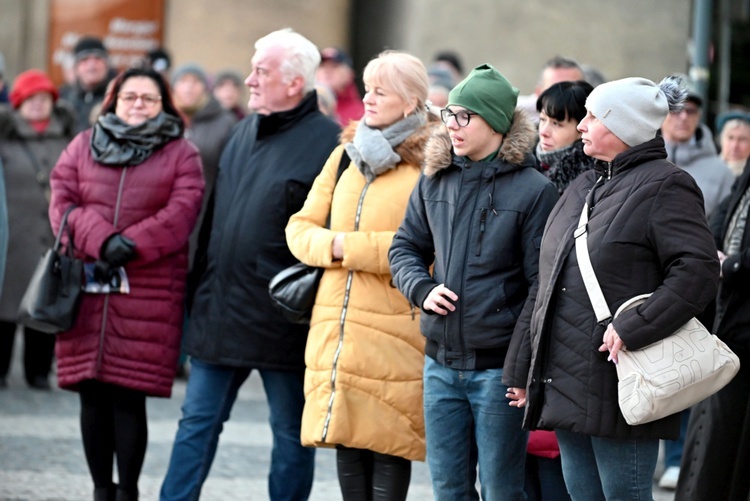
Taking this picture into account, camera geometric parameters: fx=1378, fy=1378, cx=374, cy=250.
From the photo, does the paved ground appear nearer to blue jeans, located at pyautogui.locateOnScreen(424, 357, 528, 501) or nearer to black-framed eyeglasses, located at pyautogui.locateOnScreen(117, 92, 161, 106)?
blue jeans, located at pyautogui.locateOnScreen(424, 357, 528, 501)

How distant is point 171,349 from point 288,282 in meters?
0.82

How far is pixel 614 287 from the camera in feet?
14.7

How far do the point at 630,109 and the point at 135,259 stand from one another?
102 inches

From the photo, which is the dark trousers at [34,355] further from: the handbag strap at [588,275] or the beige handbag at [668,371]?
the beige handbag at [668,371]

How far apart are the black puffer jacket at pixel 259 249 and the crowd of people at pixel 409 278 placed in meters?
0.01

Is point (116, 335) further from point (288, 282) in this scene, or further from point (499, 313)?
point (499, 313)

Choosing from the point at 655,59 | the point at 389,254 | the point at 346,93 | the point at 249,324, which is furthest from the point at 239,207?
the point at 655,59

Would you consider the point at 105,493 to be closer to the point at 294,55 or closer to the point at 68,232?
the point at 68,232

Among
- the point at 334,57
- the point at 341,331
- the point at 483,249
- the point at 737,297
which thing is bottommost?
the point at 341,331

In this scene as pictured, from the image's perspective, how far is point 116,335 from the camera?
20.5ft

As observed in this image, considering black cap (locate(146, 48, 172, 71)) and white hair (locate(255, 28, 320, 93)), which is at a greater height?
white hair (locate(255, 28, 320, 93))

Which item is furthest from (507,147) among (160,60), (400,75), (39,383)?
(160,60)

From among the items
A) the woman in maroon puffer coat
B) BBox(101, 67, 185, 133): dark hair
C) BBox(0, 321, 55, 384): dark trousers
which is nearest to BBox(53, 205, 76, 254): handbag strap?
the woman in maroon puffer coat

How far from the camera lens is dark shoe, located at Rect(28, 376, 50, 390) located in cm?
987
